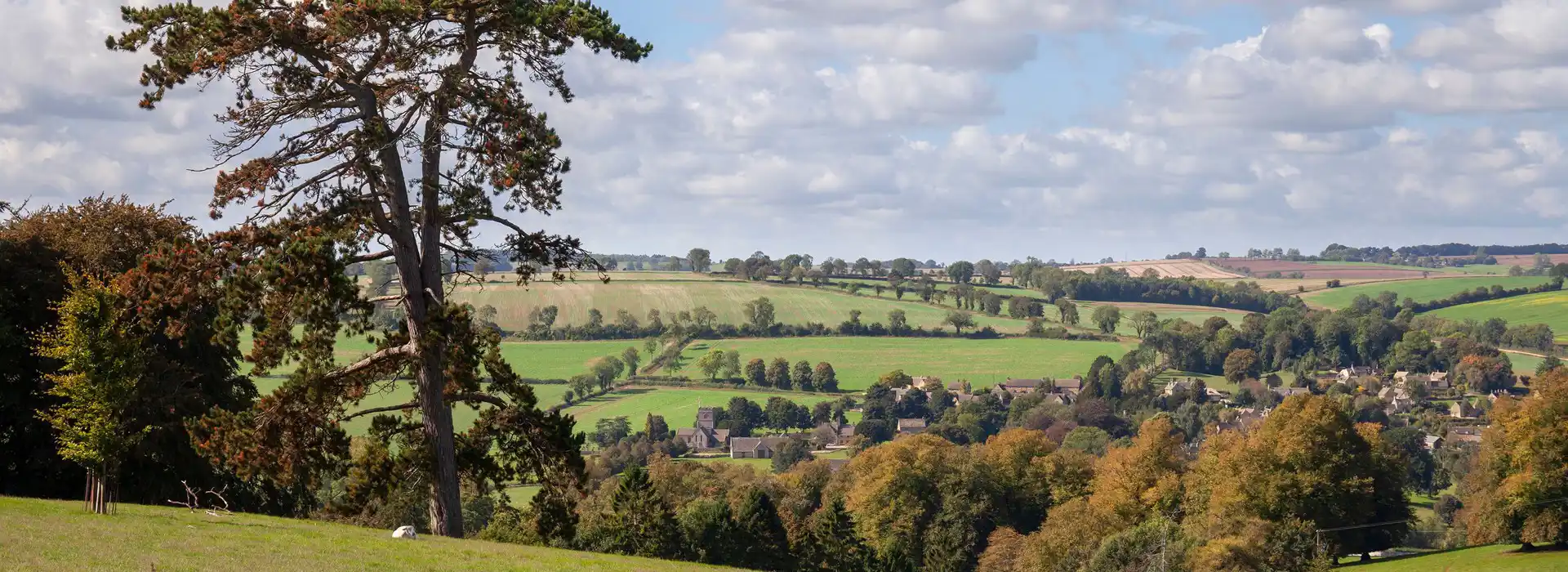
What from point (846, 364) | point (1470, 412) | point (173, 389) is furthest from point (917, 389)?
A: point (173, 389)

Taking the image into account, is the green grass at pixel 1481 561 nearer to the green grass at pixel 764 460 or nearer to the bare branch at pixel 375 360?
the bare branch at pixel 375 360

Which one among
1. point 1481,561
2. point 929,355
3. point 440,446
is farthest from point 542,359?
point 440,446

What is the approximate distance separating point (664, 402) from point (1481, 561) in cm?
9695

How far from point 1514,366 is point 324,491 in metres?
154

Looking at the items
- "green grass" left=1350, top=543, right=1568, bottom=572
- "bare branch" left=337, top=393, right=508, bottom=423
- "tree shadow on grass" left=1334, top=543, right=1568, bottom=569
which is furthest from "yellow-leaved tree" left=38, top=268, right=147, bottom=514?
"tree shadow on grass" left=1334, top=543, right=1568, bottom=569

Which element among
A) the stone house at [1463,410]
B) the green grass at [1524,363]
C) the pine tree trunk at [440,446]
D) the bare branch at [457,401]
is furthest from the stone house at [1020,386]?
the pine tree trunk at [440,446]

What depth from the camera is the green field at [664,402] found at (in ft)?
449

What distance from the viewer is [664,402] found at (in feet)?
486

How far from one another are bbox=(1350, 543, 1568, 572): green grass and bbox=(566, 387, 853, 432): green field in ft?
261

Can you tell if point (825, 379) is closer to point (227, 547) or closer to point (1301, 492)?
point (1301, 492)

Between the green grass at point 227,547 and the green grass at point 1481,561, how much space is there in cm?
4774

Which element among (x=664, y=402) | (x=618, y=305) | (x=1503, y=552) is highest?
(x=618, y=305)

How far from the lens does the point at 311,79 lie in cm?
2461

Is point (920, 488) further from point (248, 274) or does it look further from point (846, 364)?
point (846, 364)
